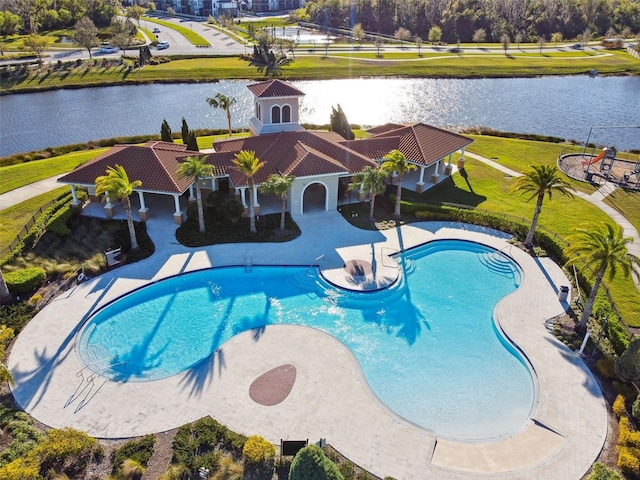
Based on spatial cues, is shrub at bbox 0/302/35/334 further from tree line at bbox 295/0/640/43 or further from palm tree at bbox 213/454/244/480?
tree line at bbox 295/0/640/43

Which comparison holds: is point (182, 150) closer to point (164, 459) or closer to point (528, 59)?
point (164, 459)

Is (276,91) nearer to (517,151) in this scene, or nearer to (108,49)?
(517,151)

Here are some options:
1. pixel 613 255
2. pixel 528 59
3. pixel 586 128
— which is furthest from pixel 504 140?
pixel 528 59

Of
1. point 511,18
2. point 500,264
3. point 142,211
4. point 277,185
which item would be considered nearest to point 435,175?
point 500,264

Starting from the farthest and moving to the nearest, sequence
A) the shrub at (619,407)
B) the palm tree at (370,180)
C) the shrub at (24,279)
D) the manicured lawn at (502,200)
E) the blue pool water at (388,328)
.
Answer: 1. the manicured lawn at (502,200)
2. the palm tree at (370,180)
3. the shrub at (24,279)
4. the blue pool water at (388,328)
5. the shrub at (619,407)

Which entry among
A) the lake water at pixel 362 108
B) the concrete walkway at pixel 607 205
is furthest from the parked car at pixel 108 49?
the concrete walkway at pixel 607 205

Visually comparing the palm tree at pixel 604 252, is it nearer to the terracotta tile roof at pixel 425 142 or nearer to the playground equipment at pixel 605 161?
the terracotta tile roof at pixel 425 142
